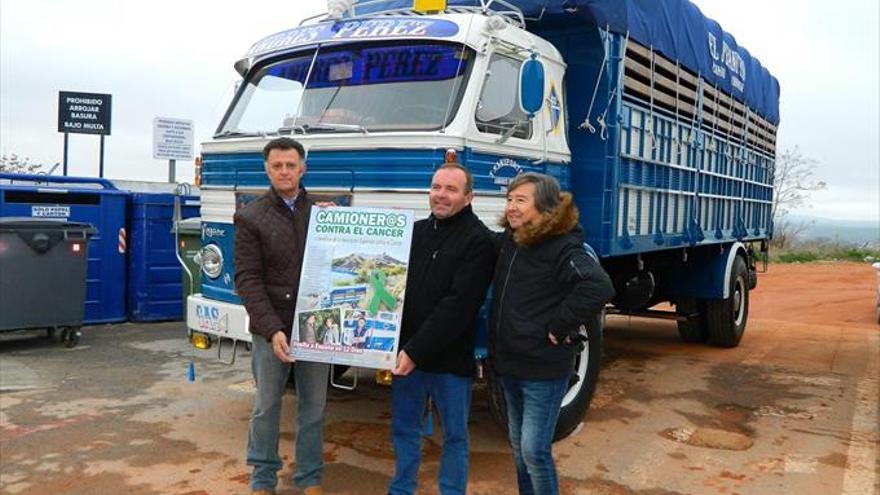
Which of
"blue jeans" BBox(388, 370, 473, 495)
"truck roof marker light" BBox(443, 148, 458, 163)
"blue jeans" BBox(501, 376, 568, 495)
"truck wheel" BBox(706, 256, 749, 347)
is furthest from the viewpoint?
"truck wheel" BBox(706, 256, 749, 347)

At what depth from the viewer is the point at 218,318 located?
4766 millimetres

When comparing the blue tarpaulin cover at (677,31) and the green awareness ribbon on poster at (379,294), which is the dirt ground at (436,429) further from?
the blue tarpaulin cover at (677,31)

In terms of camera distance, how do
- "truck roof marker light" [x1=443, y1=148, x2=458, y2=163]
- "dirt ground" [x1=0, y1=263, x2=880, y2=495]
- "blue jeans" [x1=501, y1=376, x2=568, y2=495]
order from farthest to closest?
"dirt ground" [x1=0, y1=263, x2=880, y2=495] < "truck roof marker light" [x1=443, y1=148, x2=458, y2=163] < "blue jeans" [x1=501, y1=376, x2=568, y2=495]

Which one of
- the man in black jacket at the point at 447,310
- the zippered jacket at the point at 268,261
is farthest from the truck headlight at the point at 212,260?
the man in black jacket at the point at 447,310

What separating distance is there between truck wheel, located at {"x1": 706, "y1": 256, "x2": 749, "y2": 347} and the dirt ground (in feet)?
0.81

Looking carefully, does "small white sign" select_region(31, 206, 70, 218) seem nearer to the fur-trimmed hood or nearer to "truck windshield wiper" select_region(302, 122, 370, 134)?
"truck windshield wiper" select_region(302, 122, 370, 134)

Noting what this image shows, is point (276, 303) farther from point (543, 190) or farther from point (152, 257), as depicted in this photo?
point (152, 257)

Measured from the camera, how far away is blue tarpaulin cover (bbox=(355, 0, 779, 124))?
5219mm

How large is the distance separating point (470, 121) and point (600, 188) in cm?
135

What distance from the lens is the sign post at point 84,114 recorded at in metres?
12.9

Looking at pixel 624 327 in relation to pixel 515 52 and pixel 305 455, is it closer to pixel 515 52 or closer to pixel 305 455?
pixel 515 52

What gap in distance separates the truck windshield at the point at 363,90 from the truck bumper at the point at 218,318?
3.68 feet

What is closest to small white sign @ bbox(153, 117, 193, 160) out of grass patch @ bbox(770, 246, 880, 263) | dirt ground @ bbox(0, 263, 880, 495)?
dirt ground @ bbox(0, 263, 880, 495)

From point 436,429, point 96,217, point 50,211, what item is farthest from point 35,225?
point 436,429
